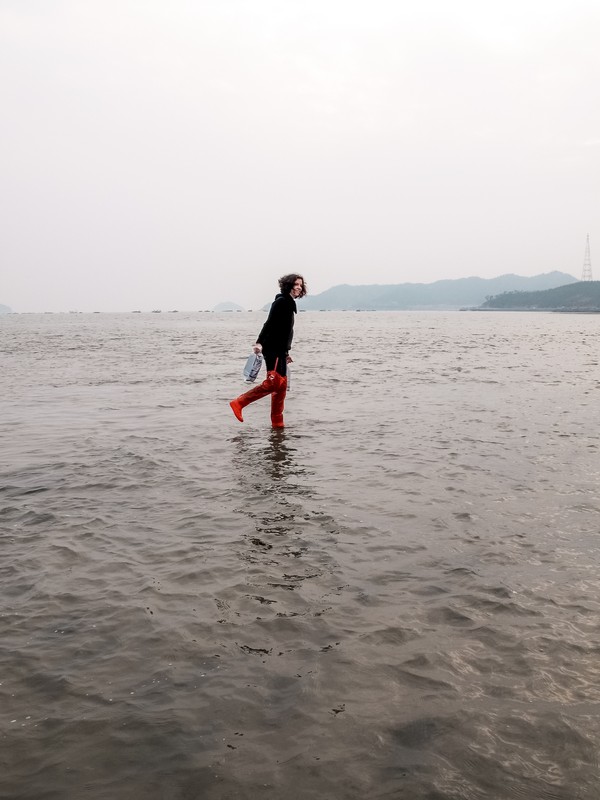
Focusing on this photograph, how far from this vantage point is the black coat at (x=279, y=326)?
10227 mm

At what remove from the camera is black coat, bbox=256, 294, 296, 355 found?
10227 millimetres

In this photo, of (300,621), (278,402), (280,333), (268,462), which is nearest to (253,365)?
(278,402)

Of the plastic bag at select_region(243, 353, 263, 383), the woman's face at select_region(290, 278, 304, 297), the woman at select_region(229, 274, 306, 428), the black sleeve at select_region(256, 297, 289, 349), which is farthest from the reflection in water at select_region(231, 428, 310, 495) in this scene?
the woman's face at select_region(290, 278, 304, 297)

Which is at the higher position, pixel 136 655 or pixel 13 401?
pixel 13 401

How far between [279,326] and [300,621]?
272 inches

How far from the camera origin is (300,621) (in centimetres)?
398

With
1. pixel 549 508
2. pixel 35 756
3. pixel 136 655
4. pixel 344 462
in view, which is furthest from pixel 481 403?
pixel 35 756

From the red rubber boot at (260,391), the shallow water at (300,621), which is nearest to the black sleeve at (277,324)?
the red rubber boot at (260,391)

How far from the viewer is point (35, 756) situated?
2.79 meters

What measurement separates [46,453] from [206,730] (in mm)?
6964

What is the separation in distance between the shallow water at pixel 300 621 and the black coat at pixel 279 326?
2120 mm

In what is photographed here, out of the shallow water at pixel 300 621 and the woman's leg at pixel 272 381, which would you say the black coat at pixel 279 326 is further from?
the shallow water at pixel 300 621

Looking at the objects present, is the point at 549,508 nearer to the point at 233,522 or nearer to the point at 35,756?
the point at 233,522

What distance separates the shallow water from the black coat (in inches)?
83.5
